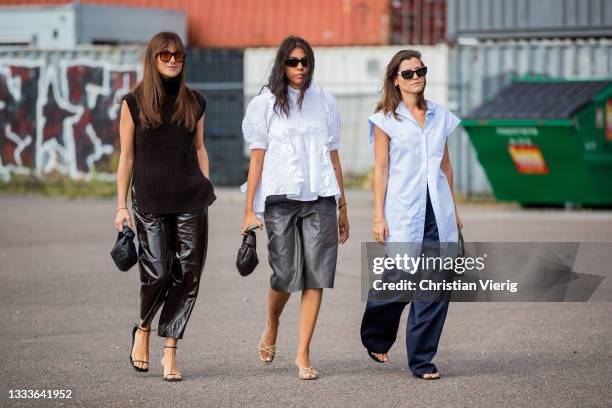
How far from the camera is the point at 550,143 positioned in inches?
655

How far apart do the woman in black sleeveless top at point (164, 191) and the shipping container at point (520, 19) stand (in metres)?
16.4

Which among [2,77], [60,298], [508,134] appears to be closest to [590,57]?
[508,134]

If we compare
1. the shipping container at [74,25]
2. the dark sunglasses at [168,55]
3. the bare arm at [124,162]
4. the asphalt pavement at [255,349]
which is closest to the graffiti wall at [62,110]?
the shipping container at [74,25]

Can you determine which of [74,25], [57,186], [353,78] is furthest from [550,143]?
[74,25]

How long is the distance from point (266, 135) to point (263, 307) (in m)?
2.80

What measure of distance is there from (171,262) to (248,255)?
42cm

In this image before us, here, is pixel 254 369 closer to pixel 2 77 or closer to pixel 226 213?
pixel 226 213

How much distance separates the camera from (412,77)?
657 cm

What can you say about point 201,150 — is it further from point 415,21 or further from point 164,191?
point 415,21

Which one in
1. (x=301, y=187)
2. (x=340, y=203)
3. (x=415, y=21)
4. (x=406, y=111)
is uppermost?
(x=415, y=21)

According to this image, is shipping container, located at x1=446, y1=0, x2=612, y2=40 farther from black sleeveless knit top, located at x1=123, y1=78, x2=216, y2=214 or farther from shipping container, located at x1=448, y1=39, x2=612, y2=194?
black sleeveless knit top, located at x1=123, y1=78, x2=216, y2=214

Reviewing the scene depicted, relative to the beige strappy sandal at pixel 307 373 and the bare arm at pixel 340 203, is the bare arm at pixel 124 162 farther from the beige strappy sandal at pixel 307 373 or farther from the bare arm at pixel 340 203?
the beige strappy sandal at pixel 307 373

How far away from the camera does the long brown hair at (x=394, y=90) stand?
661 cm

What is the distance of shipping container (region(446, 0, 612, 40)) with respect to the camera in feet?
73.6
